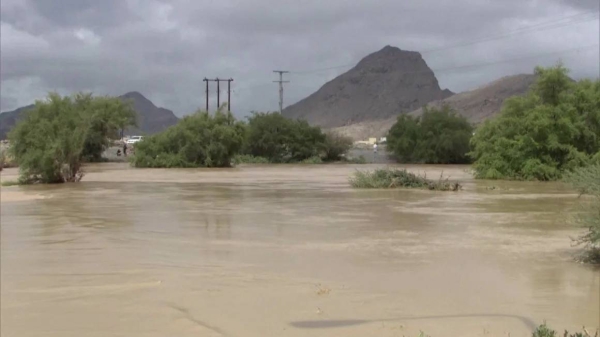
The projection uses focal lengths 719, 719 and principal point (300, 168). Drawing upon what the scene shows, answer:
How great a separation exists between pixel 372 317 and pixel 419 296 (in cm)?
139

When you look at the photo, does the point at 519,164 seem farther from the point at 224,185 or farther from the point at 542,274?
the point at 542,274

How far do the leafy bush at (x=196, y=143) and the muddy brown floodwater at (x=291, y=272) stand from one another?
34.2 m

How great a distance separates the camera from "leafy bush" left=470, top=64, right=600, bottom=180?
Answer: 37656 millimetres

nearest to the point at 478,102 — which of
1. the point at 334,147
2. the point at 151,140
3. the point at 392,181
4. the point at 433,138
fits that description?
the point at 334,147

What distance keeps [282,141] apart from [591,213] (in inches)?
2261

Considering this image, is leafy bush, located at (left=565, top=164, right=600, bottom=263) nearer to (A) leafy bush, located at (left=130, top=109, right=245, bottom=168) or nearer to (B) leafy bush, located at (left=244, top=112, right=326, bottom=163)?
(A) leafy bush, located at (left=130, top=109, right=245, bottom=168)

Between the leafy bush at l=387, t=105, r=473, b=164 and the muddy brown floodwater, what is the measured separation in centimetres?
4104

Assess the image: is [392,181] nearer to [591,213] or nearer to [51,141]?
[51,141]

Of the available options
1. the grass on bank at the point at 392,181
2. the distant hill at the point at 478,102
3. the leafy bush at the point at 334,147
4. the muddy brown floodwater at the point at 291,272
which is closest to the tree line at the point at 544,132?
the grass on bank at the point at 392,181

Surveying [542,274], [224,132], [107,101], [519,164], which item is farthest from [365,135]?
[542,274]

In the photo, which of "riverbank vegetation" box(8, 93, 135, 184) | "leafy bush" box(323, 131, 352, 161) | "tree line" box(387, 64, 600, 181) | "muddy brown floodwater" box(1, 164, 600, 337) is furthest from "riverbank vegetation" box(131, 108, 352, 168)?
"muddy brown floodwater" box(1, 164, 600, 337)

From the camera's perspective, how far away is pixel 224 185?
34969 mm

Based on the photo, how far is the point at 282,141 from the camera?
69.0 meters

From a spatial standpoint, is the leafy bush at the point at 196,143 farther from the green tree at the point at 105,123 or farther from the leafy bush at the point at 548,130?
the leafy bush at the point at 548,130
